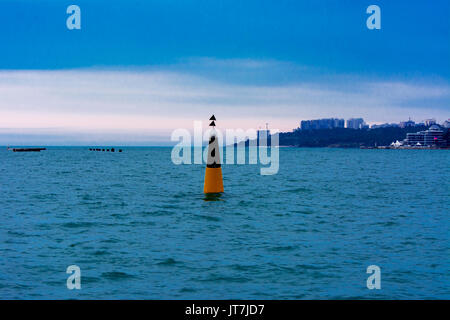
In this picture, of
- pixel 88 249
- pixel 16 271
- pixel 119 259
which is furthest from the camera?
pixel 88 249

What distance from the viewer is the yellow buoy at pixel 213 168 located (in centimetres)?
2153

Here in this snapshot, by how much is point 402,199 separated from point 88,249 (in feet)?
64.9

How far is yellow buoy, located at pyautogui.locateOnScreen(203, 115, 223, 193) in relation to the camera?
21.5m

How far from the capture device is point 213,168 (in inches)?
887

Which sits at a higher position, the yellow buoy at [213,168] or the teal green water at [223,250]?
the yellow buoy at [213,168]

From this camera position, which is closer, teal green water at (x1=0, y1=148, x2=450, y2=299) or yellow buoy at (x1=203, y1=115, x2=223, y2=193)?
teal green water at (x1=0, y1=148, x2=450, y2=299)

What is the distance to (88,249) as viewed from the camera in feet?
43.1

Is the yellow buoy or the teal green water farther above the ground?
the yellow buoy

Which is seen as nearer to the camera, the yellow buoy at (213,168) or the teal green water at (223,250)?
the teal green water at (223,250)
